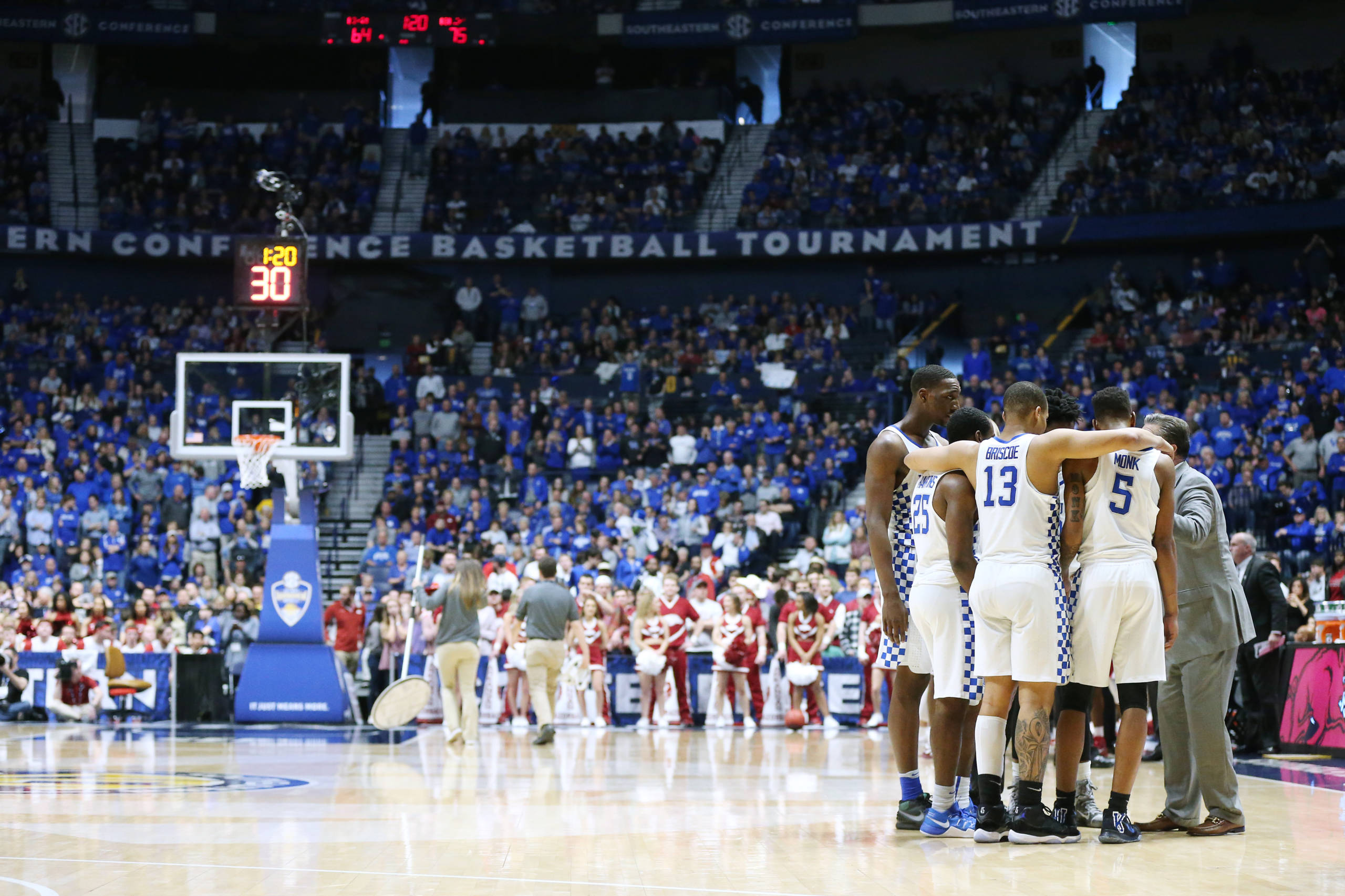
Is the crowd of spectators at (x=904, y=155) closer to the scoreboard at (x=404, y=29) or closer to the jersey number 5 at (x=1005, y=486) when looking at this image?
the scoreboard at (x=404, y=29)

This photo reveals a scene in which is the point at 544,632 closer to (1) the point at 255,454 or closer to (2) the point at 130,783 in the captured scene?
(1) the point at 255,454

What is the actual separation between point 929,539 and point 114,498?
2025cm

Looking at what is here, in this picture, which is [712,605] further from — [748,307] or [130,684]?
[748,307]

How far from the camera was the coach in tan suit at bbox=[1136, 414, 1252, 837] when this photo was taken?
748 cm

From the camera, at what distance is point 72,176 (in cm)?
3356

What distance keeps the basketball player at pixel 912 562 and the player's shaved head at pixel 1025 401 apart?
357 millimetres

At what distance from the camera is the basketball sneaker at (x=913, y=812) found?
766 centimetres

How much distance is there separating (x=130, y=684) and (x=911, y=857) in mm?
14715

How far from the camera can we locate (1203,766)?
7484mm

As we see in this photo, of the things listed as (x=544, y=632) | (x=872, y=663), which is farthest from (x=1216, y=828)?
(x=872, y=663)

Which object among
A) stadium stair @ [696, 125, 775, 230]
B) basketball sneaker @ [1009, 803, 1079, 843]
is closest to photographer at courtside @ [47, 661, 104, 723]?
basketball sneaker @ [1009, 803, 1079, 843]

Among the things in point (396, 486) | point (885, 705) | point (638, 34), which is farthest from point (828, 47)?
point (885, 705)

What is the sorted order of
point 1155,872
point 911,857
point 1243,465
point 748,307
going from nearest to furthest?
point 1155,872 < point 911,857 < point 1243,465 < point 748,307

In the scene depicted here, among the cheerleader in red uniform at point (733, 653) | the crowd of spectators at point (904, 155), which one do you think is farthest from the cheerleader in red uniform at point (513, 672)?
the crowd of spectators at point (904, 155)
